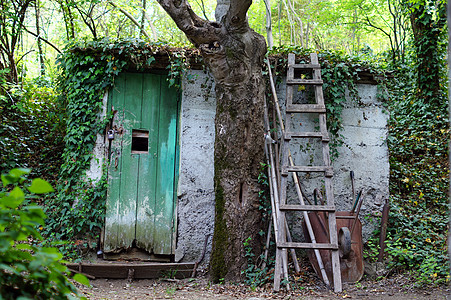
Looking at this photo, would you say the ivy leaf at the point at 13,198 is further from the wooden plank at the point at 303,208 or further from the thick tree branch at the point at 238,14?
the thick tree branch at the point at 238,14

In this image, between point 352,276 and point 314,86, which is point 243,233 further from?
point 314,86

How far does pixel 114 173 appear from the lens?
15.8 ft

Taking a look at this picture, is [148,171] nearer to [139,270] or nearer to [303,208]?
[139,270]

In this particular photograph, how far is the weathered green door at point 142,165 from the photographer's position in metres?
4.77

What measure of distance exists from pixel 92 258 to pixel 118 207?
0.67m

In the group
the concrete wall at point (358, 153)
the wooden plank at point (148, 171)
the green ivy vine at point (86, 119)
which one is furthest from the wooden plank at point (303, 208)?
the green ivy vine at point (86, 119)

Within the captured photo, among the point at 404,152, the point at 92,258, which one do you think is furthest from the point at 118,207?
the point at 404,152

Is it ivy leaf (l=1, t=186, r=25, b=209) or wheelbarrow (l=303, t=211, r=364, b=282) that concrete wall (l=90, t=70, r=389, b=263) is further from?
ivy leaf (l=1, t=186, r=25, b=209)

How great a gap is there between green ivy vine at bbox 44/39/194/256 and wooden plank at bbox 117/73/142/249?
0.21 m

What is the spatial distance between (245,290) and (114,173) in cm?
216

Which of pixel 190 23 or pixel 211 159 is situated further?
pixel 211 159

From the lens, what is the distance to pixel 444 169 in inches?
244

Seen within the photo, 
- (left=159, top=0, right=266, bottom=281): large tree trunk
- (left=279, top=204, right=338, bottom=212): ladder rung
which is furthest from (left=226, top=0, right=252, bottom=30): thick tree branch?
(left=279, top=204, right=338, bottom=212): ladder rung

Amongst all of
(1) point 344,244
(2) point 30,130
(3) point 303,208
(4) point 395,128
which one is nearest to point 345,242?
(1) point 344,244
